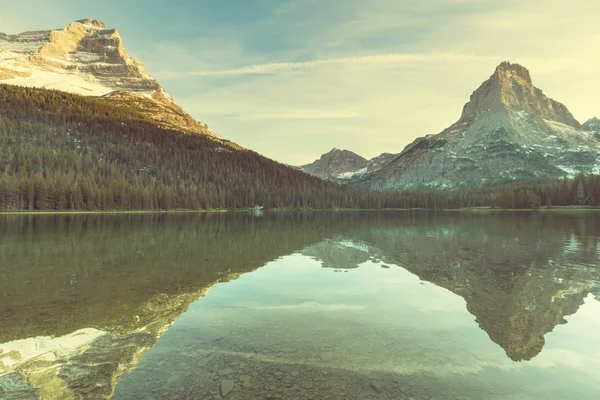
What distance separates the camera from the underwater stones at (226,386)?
9391 mm

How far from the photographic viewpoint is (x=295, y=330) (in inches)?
576

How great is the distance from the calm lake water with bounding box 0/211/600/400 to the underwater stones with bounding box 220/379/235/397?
0.10ft

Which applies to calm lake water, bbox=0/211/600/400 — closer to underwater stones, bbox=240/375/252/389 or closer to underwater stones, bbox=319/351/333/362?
underwater stones, bbox=319/351/333/362

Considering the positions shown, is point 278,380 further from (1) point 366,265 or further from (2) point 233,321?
(1) point 366,265

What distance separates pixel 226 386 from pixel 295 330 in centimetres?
530

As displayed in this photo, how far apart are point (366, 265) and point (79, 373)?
2463 cm

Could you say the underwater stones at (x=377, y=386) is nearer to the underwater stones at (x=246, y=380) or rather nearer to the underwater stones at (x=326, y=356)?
the underwater stones at (x=326, y=356)

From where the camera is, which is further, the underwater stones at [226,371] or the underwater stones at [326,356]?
the underwater stones at [326,356]

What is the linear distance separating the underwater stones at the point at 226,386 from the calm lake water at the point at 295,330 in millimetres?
31

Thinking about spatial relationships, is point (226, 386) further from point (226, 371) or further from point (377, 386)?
point (377, 386)

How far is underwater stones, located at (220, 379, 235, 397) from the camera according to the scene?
9.39 meters

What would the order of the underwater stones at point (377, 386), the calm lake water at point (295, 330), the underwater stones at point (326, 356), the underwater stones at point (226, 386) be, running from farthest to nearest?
1. the underwater stones at point (326, 356)
2. the calm lake water at point (295, 330)
3. the underwater stones at point (377, 386)
4. the underwater stones at point (226, 386)

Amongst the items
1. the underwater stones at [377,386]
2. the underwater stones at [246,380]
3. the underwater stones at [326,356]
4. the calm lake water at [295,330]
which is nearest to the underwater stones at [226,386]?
the calm lake water at [295,330]

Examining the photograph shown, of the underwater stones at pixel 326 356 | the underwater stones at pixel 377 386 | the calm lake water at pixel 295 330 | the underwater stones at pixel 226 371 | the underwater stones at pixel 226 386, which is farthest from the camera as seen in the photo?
the underwater stones at pixel 326 356
